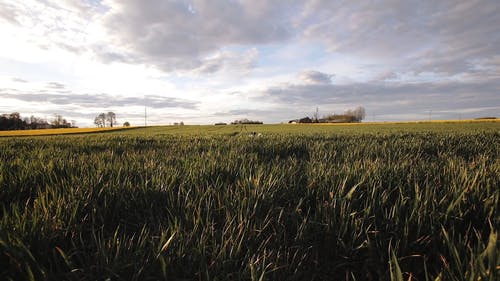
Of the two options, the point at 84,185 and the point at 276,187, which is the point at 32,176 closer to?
the point at 84,185

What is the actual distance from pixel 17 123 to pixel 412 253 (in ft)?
404

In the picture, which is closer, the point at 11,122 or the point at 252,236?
the point at 252,236

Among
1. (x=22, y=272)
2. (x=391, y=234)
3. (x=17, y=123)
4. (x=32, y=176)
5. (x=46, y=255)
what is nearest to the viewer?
(x=22, y=272)

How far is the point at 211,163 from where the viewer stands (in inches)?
123

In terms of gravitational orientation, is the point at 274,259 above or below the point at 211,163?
below

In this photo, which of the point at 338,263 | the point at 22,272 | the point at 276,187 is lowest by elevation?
the point at 338,263

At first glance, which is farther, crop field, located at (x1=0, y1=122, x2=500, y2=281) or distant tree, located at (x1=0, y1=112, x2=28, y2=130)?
distant tree, located at (x1=0, y1=112, x2=28, y2=130)

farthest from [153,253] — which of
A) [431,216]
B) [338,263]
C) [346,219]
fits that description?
[431,216]

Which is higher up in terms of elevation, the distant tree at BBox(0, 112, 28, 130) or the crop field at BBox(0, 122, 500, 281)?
the distant tree at BBox(0, 112, 28, 130)

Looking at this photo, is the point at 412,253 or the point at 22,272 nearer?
the point at 22,272

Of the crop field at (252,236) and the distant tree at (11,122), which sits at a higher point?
the distant tree at (11,122)

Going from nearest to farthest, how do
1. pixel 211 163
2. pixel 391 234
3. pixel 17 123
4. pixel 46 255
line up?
pixel 46 255 → pixel 391 234 → pixel 211 163 → pixel 17 123

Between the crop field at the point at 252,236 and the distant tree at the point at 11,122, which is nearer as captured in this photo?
the crop field at the point at 252,236

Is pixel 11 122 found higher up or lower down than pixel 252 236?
higher up
